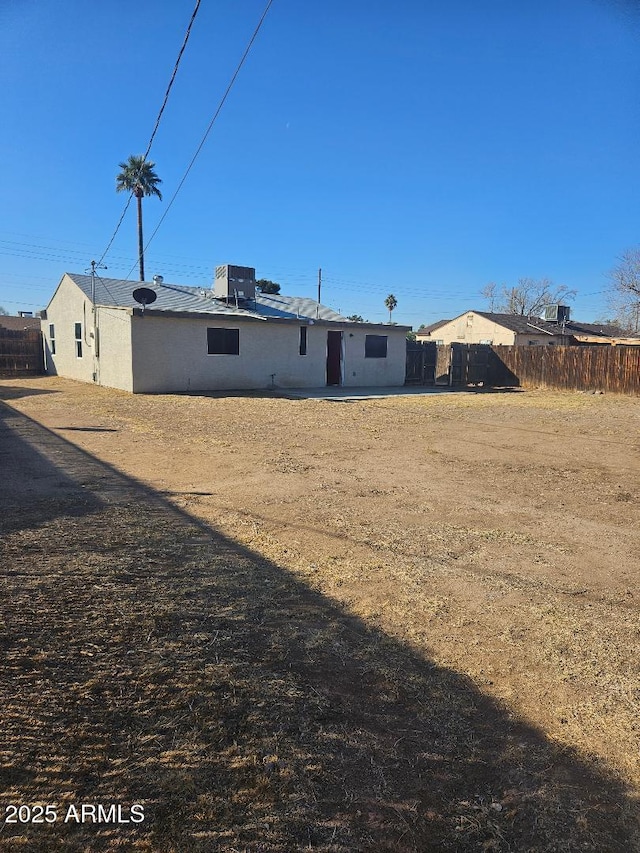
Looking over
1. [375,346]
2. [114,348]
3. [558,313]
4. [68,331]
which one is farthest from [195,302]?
[558,313]

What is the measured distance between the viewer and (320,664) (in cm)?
268

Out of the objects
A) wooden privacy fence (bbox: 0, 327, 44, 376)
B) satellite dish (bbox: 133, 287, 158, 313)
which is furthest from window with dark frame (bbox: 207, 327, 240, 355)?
wooden privacy fence (bbox: 0, 327, 44, 376)

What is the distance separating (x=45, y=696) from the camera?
231 centimetres

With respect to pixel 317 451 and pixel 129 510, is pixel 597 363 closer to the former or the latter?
pixel 317 451

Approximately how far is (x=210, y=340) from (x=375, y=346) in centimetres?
738

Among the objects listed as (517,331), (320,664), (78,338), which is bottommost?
(320,664)

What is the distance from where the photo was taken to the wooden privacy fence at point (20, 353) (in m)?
23.9

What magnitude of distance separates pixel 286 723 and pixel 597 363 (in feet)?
70.9

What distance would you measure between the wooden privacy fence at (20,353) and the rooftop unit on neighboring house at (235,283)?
9.83 meters

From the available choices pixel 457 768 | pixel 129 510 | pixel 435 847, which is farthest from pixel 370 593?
pixel 129 510

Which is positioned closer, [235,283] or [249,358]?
[249,358]

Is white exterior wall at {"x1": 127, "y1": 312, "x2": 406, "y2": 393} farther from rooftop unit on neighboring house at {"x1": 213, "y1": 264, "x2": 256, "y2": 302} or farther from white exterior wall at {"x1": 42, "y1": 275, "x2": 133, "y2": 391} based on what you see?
rooftop unit on neighboring house at {"x1": 213, "y1": 264, "x2": 256, "y2": 302}

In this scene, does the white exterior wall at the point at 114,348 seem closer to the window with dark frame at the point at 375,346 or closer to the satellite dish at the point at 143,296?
the satellite dish at the point at 143,296

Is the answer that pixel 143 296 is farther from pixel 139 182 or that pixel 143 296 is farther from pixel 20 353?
pixel 139 182
